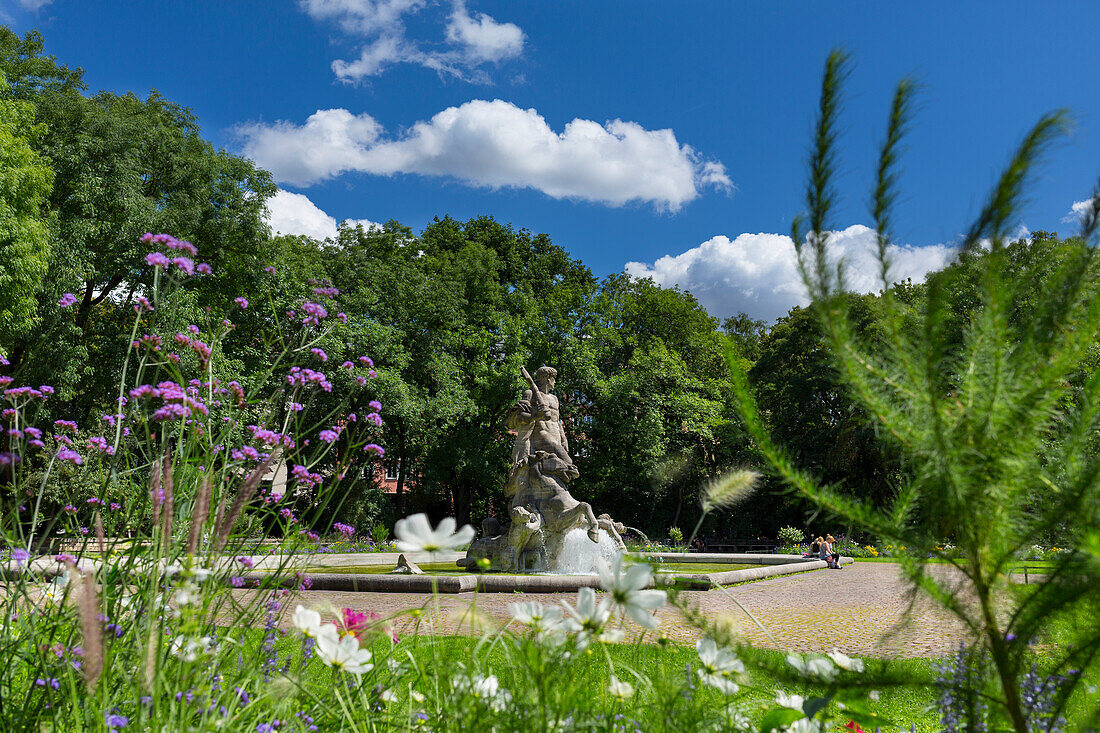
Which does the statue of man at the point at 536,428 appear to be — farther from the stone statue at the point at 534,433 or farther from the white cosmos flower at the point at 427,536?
the white cosmos flower at the point at 427,536

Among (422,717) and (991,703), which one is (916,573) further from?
(422,717)

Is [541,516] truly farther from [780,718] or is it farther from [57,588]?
[780,718]

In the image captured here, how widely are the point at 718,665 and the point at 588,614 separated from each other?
1.10ft

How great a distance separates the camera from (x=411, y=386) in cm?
2636

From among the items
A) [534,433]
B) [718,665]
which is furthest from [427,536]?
[534,433]

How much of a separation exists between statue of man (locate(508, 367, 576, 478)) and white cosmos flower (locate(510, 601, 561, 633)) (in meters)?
12.1

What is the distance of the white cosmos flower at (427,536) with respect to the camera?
1366 mm

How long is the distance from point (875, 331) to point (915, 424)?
25 centimetres

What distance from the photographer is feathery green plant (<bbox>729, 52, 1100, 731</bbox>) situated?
121cm

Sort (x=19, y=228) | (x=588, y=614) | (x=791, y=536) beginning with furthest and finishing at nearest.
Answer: (x=791, y=536) → (x=19, y=228) → (x=588, y=614)

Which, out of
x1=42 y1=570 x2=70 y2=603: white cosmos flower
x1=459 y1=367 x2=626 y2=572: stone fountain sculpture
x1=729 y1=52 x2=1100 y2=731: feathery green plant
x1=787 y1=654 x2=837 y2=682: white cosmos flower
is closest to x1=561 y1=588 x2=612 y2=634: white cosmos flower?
x1=787 y1=654 x2=837 y2=682: white cosmos flower

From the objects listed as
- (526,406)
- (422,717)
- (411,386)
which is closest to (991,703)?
(422,717)

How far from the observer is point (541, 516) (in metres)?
13.1

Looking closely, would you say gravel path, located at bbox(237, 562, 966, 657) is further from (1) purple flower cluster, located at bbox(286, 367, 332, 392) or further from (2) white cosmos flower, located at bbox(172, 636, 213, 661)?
(2) white cosmos flower, located at bbox(172, 636, 213, 661)
